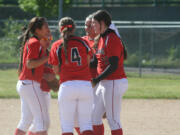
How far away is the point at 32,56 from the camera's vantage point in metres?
5.72

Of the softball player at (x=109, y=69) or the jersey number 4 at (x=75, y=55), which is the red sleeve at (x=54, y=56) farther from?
the softball player at (x=109, y=69)

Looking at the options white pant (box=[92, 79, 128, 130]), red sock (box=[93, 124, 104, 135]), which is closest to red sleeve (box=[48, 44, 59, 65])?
white pant (box=[92, 79, 128, 130])

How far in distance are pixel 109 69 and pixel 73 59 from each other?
62cm

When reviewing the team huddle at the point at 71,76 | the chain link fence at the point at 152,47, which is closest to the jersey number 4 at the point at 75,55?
the team huddle at the point at 71,76

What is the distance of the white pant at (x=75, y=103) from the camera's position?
556 cm

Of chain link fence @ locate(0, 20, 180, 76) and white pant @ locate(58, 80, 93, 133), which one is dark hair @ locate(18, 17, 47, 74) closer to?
white pant @ locate(58, 80, 93, 133)

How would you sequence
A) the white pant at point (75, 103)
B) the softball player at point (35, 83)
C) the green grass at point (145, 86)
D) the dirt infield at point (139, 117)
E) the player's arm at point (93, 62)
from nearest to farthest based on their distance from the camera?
the white pant at point (75, 103) < the softball player at point (35, 83) < the player's arm at point (93, 62) < the dirt infield at point (139, 117) < the green grass at point (145, 86)

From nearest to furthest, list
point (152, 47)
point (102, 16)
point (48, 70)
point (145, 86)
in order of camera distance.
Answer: point (102, 16) < point (48, 70) < point (145, 86) < point (152, 47)

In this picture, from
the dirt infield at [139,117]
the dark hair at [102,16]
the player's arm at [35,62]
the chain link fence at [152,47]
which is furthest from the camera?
the chain link fence at [152,47]

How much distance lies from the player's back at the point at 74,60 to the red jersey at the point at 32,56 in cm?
34

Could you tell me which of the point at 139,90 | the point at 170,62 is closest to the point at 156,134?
the point at 139,90

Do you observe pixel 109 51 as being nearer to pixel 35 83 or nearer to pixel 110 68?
pixel 110 68

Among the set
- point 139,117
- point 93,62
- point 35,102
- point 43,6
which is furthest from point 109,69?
point 43,6

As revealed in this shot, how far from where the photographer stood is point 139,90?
551 inches
